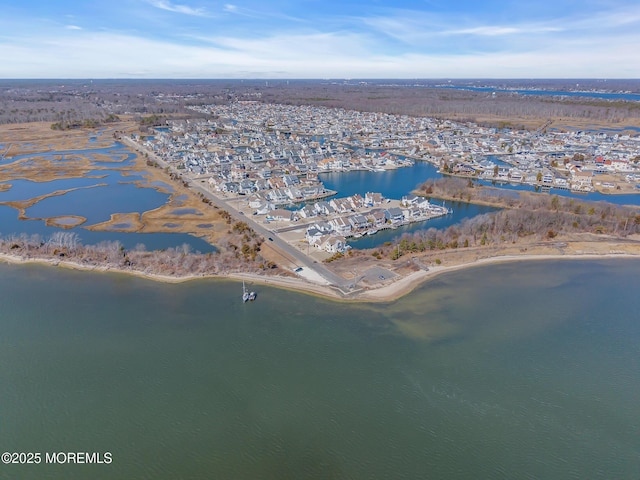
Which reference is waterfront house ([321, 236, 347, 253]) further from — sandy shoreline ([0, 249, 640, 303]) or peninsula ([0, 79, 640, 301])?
sandy shoreline ([0, 249, 640, 303])

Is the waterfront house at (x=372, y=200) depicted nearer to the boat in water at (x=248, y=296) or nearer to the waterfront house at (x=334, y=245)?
the waterfront house at (x=334, y=245)

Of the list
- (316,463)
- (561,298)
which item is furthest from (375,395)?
(561,298)

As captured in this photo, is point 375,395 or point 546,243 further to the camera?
point 546,243

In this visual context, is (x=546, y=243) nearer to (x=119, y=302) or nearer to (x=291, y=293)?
(x=291, y=293)

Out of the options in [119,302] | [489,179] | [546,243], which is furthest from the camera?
[489,179]

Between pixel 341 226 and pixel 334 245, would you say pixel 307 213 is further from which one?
pixel 334 245

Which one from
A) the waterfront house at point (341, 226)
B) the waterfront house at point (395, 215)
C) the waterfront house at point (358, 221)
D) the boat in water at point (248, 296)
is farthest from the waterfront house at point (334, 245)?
the waterfront house at point (395, 215)
